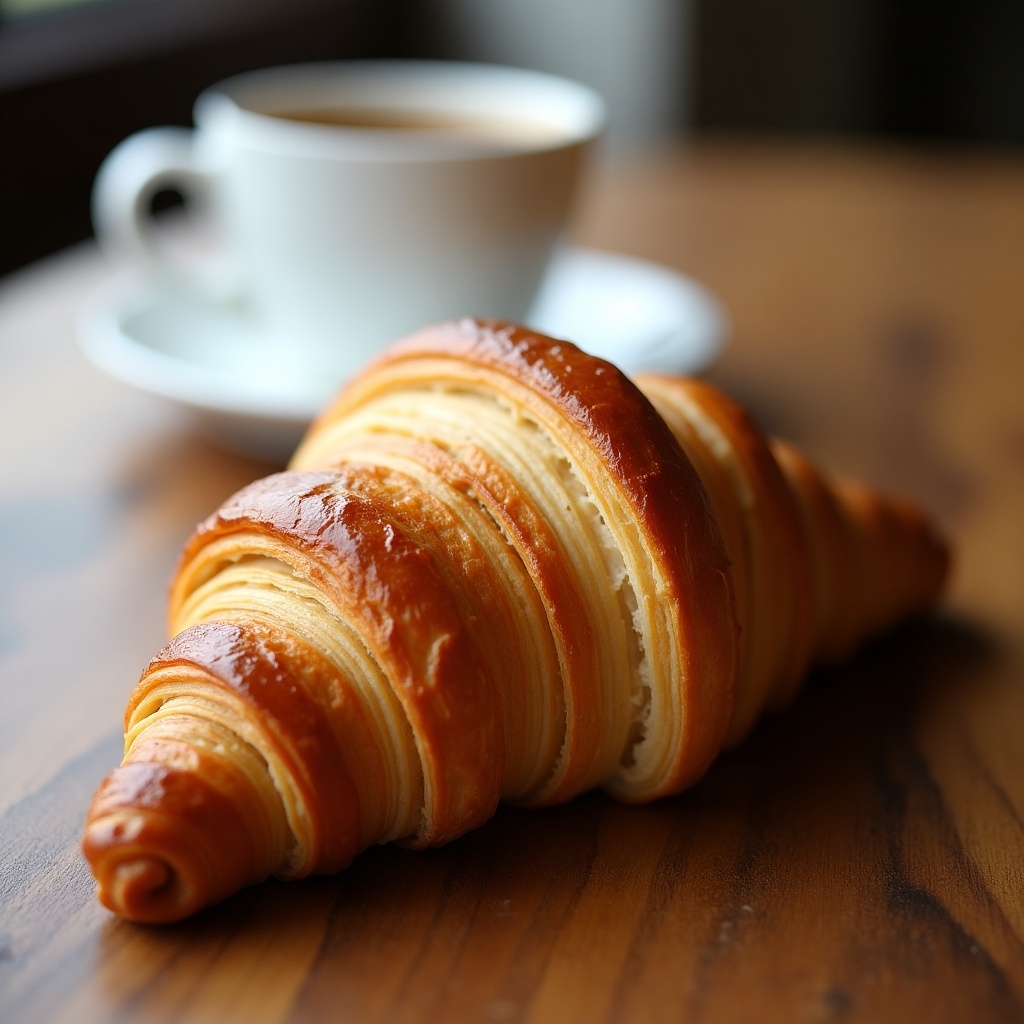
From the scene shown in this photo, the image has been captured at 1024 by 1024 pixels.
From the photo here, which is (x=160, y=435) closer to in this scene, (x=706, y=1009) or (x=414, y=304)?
(x=414, y=304)

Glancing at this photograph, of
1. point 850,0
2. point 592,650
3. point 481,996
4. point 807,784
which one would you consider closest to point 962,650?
point 807,784

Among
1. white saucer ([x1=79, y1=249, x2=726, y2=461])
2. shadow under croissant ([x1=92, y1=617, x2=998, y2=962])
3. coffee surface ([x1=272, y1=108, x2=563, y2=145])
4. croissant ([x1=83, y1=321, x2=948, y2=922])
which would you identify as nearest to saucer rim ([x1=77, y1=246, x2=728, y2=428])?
white saucer ([x1=79, y1=249, x2=726, y2=461])

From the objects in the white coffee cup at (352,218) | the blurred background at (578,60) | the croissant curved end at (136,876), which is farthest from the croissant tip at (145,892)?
the blurred background at (578,60)

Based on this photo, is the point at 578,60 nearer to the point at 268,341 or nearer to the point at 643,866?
the point at 268,341

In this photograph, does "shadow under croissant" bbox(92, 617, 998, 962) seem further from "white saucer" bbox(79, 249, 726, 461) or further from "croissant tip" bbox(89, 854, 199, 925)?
"white saucer" bbox(79, 249, 726, 461)

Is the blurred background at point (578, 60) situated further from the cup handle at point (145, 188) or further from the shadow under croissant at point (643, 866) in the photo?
the shadow under croissant at point (643, 866)

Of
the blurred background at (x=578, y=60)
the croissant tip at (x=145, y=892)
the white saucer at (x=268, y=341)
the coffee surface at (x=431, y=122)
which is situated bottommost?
the blurred background at (x=578, y=60)
